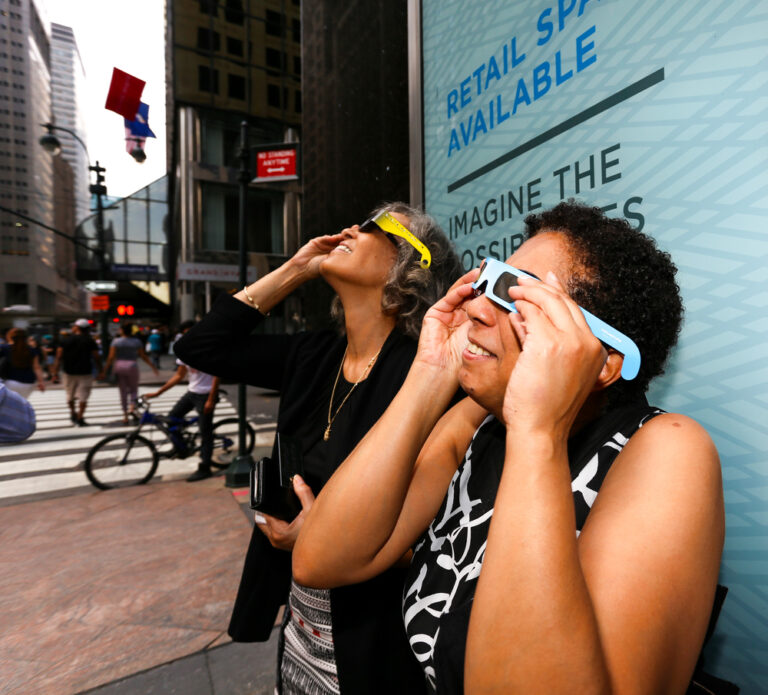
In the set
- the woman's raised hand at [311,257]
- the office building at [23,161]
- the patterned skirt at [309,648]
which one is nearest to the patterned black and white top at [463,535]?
the patterned skirt at [309,648]

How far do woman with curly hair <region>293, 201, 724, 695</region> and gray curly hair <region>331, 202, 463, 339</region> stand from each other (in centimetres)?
60

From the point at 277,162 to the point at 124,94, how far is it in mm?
5131

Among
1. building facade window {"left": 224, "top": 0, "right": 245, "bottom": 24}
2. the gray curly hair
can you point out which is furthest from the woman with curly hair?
building facade window {"left": 224, "top": 0, "right": 245, "bottom": 24}

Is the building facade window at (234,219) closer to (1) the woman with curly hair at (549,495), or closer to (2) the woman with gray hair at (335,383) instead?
(2) the woman with gray hair at (335,383)

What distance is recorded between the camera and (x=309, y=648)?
1463mm

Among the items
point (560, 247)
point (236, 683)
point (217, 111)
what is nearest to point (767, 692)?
point (560, 247)

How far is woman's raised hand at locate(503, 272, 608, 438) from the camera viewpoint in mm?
751

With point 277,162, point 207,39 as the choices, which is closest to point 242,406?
point 277,162

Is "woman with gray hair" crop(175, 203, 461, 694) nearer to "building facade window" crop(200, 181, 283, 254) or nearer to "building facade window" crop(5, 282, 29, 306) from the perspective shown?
"building facade window" crop(200, 181, 283, 254)

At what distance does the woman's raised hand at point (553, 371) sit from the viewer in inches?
29.6

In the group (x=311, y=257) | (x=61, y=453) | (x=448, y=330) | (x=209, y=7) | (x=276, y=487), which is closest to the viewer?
(x=448, y=330)

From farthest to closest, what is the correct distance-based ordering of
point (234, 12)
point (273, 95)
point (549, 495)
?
point (273, 95), point (234, 12), point (549, 495)

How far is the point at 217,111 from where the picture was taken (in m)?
25.8

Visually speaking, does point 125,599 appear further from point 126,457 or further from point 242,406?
point 126,457
